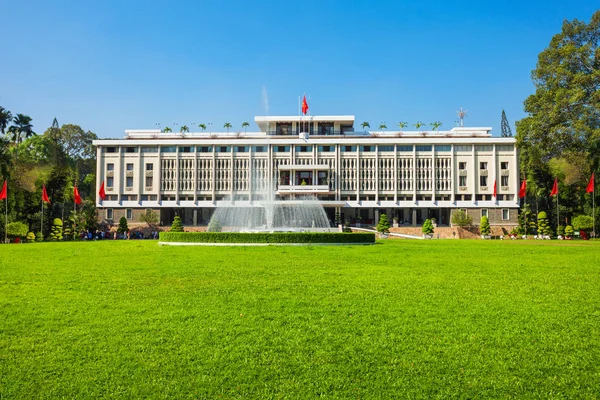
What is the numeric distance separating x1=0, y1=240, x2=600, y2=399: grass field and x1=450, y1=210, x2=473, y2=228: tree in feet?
142

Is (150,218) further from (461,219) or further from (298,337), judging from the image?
(298,337)

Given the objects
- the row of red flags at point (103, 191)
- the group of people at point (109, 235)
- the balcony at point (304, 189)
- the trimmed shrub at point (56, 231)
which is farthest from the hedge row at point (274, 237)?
the balcony at point (304, 189)

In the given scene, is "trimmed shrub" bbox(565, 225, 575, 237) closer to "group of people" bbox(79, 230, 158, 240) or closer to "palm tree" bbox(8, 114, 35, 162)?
"group of people" bbox(79, 230, 158, 240)

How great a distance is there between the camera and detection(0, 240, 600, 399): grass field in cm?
540

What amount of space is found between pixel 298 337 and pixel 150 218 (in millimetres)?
54750

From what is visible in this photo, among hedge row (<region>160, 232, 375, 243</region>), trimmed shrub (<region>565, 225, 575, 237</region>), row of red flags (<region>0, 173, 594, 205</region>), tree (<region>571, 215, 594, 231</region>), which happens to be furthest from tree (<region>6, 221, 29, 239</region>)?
trimmed shrub (<region>565, 225, 575, 237</region>)

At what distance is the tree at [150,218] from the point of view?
58162 mm

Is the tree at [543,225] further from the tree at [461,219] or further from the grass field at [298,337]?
the grass field at [298,337]

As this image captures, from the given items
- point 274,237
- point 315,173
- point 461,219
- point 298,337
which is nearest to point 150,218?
point 315,173

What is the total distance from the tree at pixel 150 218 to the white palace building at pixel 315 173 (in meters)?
1.16

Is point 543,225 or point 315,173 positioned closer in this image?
point 543,225

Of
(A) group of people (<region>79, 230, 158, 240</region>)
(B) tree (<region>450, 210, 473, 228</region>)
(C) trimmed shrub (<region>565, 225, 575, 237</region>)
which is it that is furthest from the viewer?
(B) tree (<region>450, 210, 473, 228</region>)

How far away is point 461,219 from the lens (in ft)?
180

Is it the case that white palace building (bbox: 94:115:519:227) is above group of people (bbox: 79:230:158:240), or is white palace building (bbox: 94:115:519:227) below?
above
